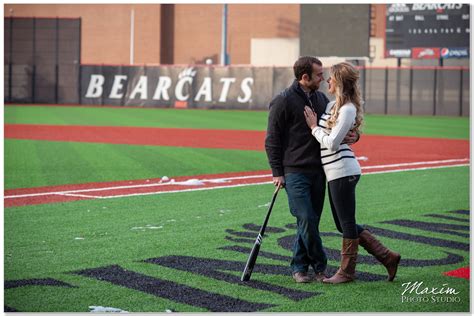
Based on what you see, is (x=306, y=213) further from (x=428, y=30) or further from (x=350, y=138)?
(x=428, y=30)

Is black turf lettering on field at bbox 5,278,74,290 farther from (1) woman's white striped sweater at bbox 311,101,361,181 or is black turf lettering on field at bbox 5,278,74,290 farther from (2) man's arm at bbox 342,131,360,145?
(2) man's arm at bbox 342,131,360,145

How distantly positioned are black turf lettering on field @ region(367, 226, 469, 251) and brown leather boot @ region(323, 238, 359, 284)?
5.87 ft

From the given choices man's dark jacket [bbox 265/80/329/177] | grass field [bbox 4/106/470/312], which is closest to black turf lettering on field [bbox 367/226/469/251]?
grass field [bbox 4/106/470/312]

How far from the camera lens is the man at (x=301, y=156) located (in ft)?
21.3

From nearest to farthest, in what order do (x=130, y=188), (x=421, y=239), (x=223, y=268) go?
(x=223, y=268) < (x=421, y=239) < (x=130, y=188)

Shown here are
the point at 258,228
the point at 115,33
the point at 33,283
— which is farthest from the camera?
the point at 115,33

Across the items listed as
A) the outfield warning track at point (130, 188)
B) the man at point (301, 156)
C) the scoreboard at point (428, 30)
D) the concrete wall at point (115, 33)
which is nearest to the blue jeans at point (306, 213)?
the man at point (301, 156)

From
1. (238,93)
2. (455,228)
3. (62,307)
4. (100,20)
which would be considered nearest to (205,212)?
(455,228)

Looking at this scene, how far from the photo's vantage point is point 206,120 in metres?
31.9

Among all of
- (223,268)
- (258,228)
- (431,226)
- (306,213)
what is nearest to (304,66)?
(306,213)

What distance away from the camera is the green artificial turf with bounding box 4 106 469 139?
2742 cm

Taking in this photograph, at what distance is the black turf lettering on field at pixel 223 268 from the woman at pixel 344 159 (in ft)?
1.35

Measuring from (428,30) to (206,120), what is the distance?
10.7 meters

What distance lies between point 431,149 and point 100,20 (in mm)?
41847
